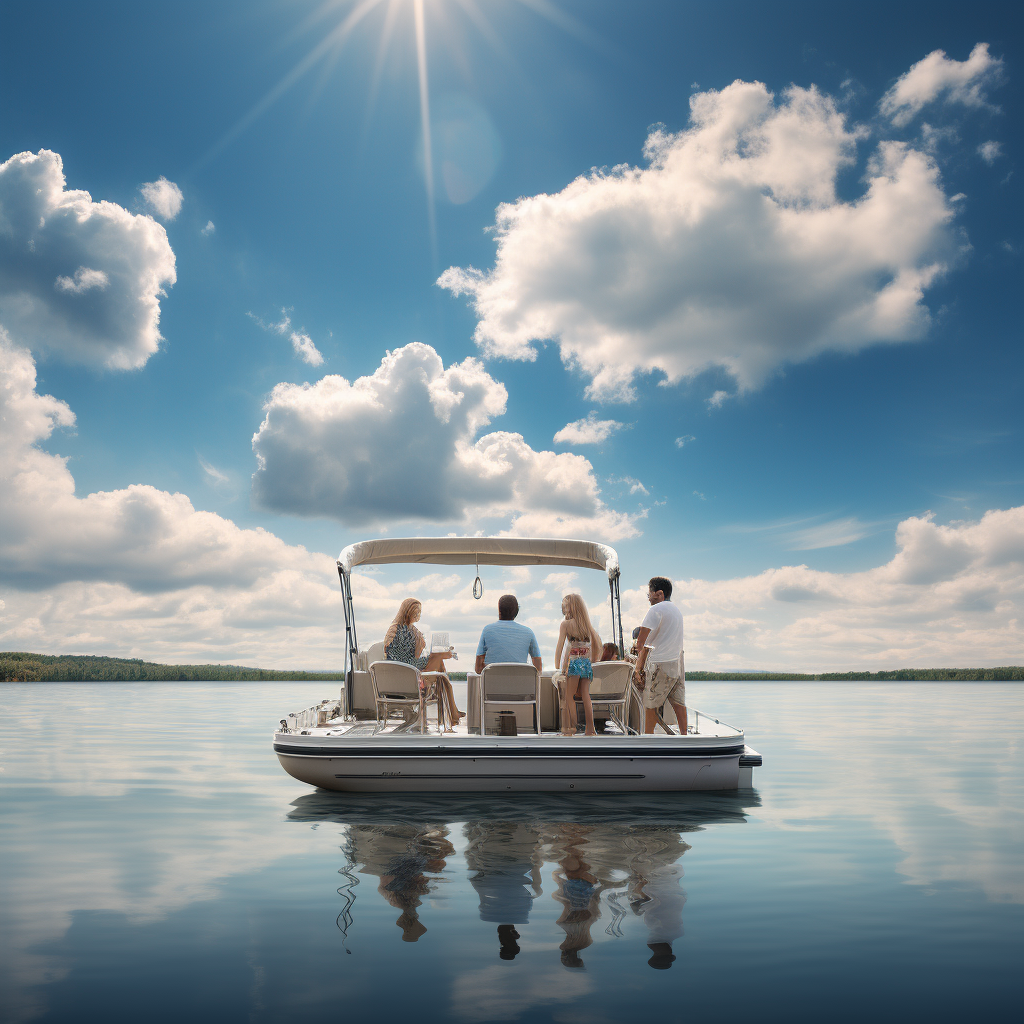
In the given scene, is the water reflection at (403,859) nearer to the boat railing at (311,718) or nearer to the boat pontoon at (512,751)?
the boat pontoon at (512,751)

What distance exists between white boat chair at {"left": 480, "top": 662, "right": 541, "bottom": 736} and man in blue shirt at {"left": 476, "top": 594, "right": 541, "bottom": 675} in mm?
121

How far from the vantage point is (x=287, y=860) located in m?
6.30

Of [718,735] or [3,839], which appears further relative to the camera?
[718,735]

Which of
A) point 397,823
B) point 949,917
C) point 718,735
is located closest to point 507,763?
point 397,823

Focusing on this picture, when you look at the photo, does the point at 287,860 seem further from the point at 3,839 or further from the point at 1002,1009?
the point at 1002,1009

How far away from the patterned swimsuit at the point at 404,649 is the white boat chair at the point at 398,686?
332mm

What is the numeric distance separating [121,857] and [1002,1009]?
6.28 m

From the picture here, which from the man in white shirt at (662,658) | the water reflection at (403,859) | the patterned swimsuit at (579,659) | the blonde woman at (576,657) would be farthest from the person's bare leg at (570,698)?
the water reflection at (403,859)

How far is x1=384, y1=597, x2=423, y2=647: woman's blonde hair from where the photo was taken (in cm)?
939

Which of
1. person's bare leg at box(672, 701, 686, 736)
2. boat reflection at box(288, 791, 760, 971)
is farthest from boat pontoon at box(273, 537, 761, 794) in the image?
boat reflection at box(288, 791, 760, 971)

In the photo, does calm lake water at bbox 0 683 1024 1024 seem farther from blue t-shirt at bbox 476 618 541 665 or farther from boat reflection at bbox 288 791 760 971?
blue t-shirt at bbox 476 618 541 665

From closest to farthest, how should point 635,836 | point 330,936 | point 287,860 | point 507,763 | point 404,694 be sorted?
1. point 330,936
2. point 287,860
3. point 635,836
4. point 507,763
5. point 404,694

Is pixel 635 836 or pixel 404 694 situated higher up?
pixel 404 694

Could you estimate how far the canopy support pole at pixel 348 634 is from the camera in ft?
34.2
